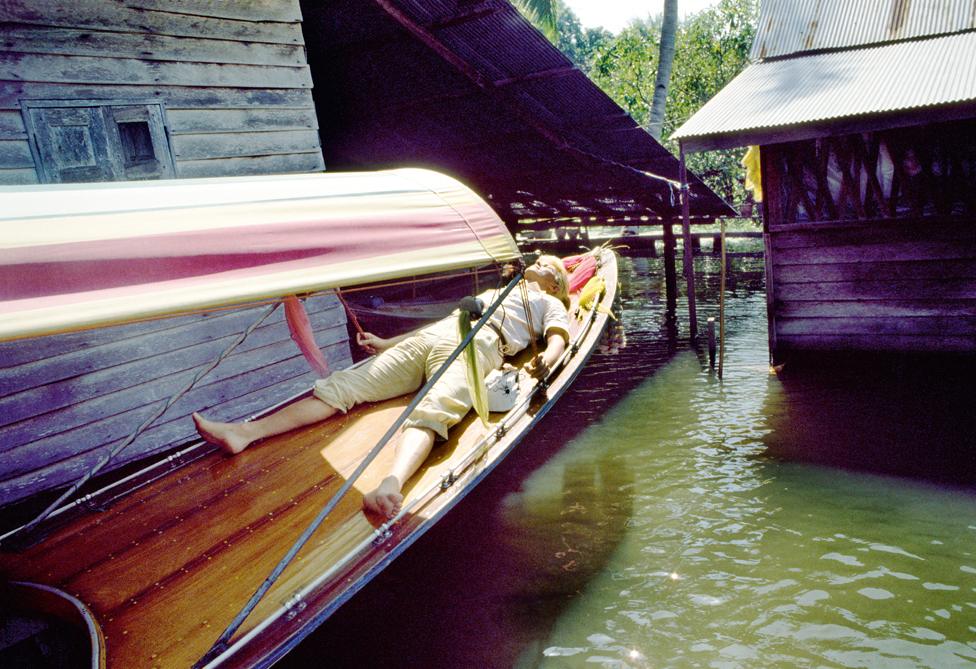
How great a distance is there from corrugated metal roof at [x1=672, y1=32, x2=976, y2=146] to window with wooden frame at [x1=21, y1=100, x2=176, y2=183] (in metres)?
5.51

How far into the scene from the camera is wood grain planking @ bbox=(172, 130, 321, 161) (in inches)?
234

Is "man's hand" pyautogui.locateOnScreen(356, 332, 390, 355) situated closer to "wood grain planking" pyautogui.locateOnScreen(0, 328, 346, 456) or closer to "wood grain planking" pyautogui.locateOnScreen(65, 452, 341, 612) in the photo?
"wood grain planking" pyautogui.locateOnScreen(65, 452, 341, 612)

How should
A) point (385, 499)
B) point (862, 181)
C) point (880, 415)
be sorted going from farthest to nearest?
point (862, 181) < point (880, 415) < point (385, 499)

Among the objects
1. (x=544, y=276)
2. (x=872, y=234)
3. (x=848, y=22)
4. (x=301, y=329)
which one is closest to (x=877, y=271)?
(x=872, y=234)

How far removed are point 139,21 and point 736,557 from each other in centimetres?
687

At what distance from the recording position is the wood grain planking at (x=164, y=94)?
4988 millimetres

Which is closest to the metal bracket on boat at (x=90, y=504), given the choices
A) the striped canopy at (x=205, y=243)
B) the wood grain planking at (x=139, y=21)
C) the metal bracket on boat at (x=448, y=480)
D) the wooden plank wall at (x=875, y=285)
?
the striped canopy at (x=205, y=243)

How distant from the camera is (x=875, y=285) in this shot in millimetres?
7738

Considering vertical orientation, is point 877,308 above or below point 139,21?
below

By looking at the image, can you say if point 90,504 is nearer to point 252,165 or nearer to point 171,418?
point 171,418

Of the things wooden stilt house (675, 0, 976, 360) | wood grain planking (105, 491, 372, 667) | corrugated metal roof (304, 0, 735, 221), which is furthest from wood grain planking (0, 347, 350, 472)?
wooden stilt house (675, 0, 976, 360)

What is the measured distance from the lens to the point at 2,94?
16.1 ft

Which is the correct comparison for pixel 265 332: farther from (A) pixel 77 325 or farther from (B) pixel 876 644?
(B) pixel 876 644

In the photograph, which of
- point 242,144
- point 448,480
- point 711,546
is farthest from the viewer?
point 242,144
